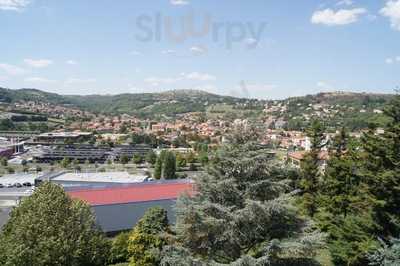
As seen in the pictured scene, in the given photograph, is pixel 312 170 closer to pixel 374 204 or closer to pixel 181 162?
pixel 374 204

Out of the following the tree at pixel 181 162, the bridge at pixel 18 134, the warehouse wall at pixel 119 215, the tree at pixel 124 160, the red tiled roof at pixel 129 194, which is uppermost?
the red tiled roof at pixel 129 194

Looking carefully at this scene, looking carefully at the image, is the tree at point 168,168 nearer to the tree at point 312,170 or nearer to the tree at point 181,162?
the tree at point 181,162

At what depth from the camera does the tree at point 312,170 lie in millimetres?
23422

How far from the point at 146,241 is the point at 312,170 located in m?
12.9

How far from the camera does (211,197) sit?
9.68 meters

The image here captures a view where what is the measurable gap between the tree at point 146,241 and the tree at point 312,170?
1025 cm

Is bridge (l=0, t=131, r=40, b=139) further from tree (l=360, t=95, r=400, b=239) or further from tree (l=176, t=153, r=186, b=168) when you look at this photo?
tree (l=360, t=95, r=400, b=239)

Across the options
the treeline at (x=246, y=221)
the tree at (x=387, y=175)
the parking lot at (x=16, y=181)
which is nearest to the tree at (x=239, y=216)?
the treeline at (x=246, y=221)

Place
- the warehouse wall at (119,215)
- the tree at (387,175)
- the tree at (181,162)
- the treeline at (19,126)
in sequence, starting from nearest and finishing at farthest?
the tree at (387,175)
the warehouse wall at (119,215)
the tree at (181,162)
the treeline at (19,126)

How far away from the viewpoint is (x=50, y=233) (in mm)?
13414

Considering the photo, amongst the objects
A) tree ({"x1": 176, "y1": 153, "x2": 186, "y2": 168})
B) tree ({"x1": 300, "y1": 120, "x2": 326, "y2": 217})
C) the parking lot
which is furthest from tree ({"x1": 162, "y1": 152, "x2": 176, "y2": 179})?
tree ({"x1": 300, "y1": 120, "x2": 326, "y2": 217})

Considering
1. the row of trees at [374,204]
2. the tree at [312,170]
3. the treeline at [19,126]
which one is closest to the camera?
the row of trees at [374,204]

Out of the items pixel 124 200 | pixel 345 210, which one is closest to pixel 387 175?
pixel 345 210

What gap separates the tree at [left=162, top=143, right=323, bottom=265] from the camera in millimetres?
9000
